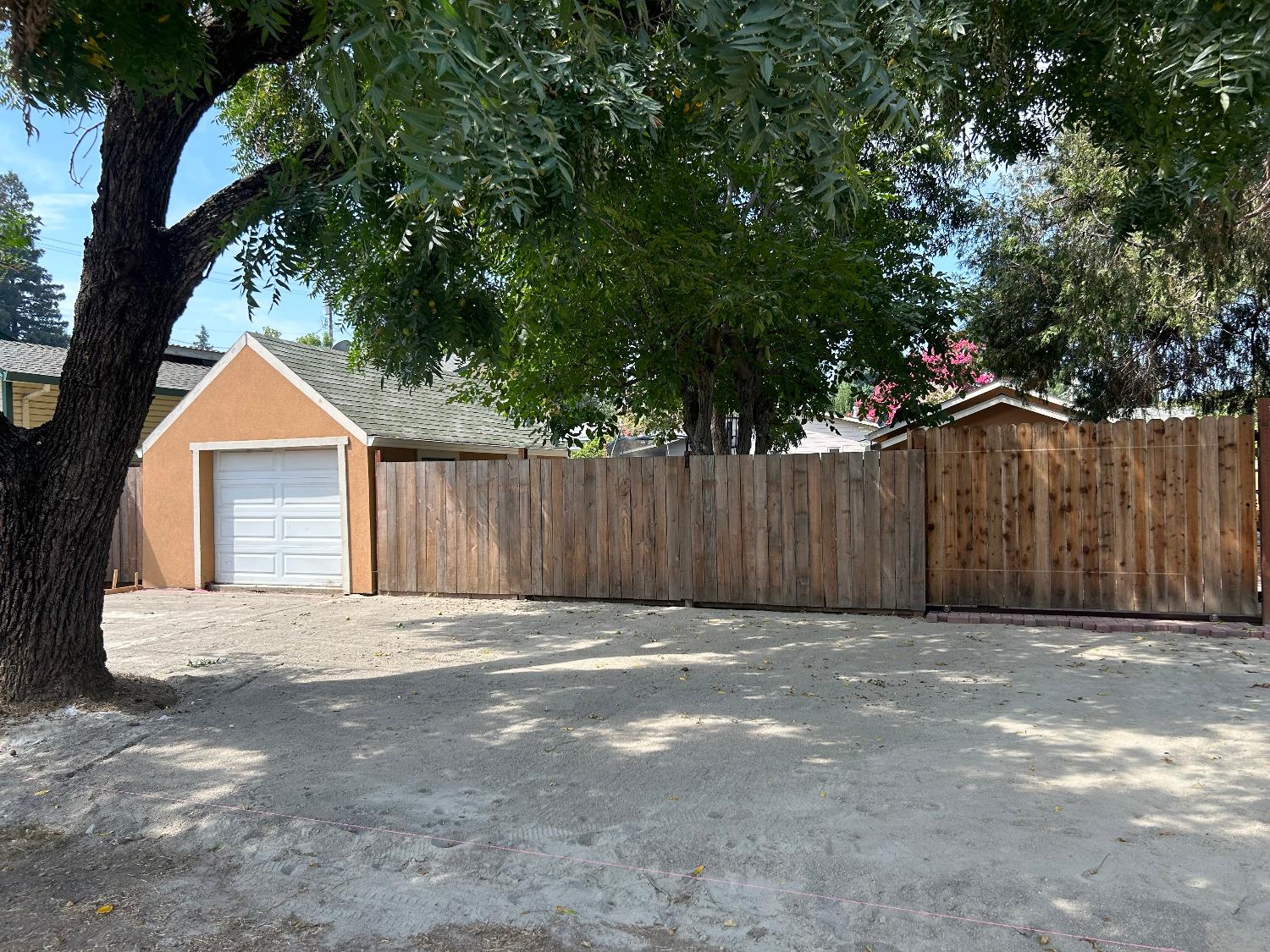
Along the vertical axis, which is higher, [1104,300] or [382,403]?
[1104,300]

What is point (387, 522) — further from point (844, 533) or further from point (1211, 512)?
point (1211, 512)

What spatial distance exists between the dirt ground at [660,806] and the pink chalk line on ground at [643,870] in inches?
0.6

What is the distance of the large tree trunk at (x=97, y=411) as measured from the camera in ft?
18.9

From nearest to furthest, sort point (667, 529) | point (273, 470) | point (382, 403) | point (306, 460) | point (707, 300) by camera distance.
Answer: point (707, 300), point (667, 529), point (306, 460), point (273, 470), point (382, 403)

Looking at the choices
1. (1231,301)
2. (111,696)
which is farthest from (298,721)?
(1231,301)

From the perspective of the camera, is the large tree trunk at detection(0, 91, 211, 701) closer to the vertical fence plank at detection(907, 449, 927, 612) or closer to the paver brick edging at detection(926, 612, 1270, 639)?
the vertical fence plank at detection(907, 449, 927, 612)

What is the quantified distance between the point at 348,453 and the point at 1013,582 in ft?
28.2

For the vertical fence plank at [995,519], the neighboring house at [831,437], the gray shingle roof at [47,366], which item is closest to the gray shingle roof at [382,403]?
the gray shingle roof at [47,366]

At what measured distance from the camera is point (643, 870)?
3.68 m

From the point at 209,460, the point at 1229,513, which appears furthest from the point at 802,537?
the point at 209,460

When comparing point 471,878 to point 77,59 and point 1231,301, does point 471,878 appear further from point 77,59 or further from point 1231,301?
point 1231,301

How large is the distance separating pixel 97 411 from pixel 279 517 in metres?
7.79

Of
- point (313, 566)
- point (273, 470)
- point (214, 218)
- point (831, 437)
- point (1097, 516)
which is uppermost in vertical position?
point (214, 218)

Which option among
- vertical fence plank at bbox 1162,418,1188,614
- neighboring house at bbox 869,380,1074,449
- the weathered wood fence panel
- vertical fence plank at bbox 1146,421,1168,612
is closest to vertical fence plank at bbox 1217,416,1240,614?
the weathered wood fence panel
